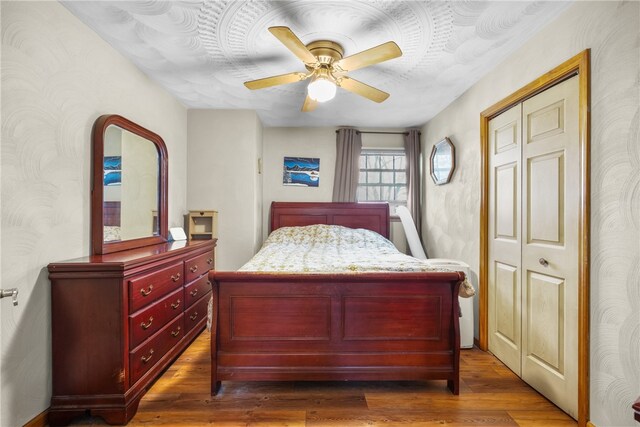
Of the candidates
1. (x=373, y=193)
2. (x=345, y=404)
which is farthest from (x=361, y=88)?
(x=373, y=193)

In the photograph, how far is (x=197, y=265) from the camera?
299 centimetres

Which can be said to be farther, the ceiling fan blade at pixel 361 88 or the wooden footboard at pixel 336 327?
the ceiling fan blade at pixel 361 88

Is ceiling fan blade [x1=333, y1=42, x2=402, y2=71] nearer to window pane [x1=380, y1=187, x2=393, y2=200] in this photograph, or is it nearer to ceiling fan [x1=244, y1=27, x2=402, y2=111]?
ceiling fan [x1=244, y1=27, x2=402, y2=111]

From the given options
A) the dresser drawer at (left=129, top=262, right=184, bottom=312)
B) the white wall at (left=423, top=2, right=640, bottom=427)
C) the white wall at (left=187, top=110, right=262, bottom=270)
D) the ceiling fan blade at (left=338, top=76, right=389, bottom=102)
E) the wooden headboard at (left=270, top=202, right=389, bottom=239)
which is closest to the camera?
the white wall at (left=423, top=2, right=640, bottom=427)

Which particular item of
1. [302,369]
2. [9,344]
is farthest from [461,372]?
[9,344]

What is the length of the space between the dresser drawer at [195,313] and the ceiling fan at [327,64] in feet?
6.79

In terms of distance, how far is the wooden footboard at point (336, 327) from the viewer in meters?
2.12

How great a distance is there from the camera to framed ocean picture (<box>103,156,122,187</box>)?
7.44ft

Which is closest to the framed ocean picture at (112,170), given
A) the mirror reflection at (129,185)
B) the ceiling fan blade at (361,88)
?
the mirror reflection at (129,185)

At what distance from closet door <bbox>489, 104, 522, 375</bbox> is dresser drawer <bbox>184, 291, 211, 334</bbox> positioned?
2750mm

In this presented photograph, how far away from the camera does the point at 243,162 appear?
3.87 metres

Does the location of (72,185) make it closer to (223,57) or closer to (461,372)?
(223,57)

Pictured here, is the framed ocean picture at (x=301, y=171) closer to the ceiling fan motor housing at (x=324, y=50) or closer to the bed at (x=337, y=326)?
the ceiling fan motor housing at (x=324, y=50)

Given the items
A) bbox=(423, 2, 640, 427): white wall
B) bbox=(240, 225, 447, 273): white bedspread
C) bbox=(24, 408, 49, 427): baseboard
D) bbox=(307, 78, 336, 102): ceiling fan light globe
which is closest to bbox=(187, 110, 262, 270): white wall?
bbox=(240, 225, 447, 273): white bedspread
